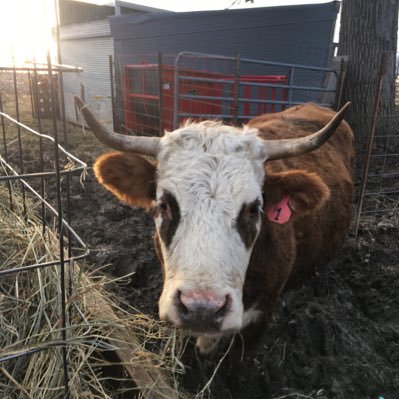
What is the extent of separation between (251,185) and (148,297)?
1.63m

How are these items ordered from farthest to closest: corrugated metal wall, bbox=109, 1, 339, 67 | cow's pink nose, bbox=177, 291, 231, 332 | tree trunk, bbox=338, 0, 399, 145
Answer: corrugated metal wall, bbox=109, 1, 339, 67, tree trunk, bbox=338, 0, 399, 145, cow's pink nose, bbox=177, 291, 231, 332

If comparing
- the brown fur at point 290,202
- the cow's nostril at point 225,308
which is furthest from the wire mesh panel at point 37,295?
the cow's nostril at point 225,308

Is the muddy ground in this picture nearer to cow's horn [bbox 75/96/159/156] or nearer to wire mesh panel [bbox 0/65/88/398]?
wire mesh panel [bbox 0/65/88/398]

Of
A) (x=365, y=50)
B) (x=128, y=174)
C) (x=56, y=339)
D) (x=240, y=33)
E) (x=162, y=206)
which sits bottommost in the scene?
(x=56, y=339)

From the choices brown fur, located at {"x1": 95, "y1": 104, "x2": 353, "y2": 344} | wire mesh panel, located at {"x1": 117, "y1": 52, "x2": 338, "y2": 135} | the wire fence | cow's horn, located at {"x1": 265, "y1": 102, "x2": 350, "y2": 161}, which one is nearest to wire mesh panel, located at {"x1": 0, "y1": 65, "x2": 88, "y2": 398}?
brown fur, located at {"x1": 95, "y1": 104, "x2": 353, "y2": 344}

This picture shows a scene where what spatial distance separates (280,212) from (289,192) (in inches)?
5.7

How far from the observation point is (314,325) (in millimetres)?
3219

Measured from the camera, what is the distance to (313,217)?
348cm

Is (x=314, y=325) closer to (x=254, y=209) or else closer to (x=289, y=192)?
(x=289, y=192)

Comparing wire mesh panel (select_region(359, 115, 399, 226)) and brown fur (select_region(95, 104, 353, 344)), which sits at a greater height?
brown fur (select_region(95, 104, 353, 344))

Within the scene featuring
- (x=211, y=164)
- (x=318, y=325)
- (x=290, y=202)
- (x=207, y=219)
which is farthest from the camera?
(x=318, y=325)

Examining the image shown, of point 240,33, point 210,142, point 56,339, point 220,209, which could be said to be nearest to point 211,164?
point 210,142

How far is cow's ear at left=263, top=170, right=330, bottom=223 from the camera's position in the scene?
8.48 ft

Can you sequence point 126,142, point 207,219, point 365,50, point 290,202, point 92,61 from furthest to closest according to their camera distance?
point 92,61
point 365,50
point 290,202
point 126,142
point 207,219
